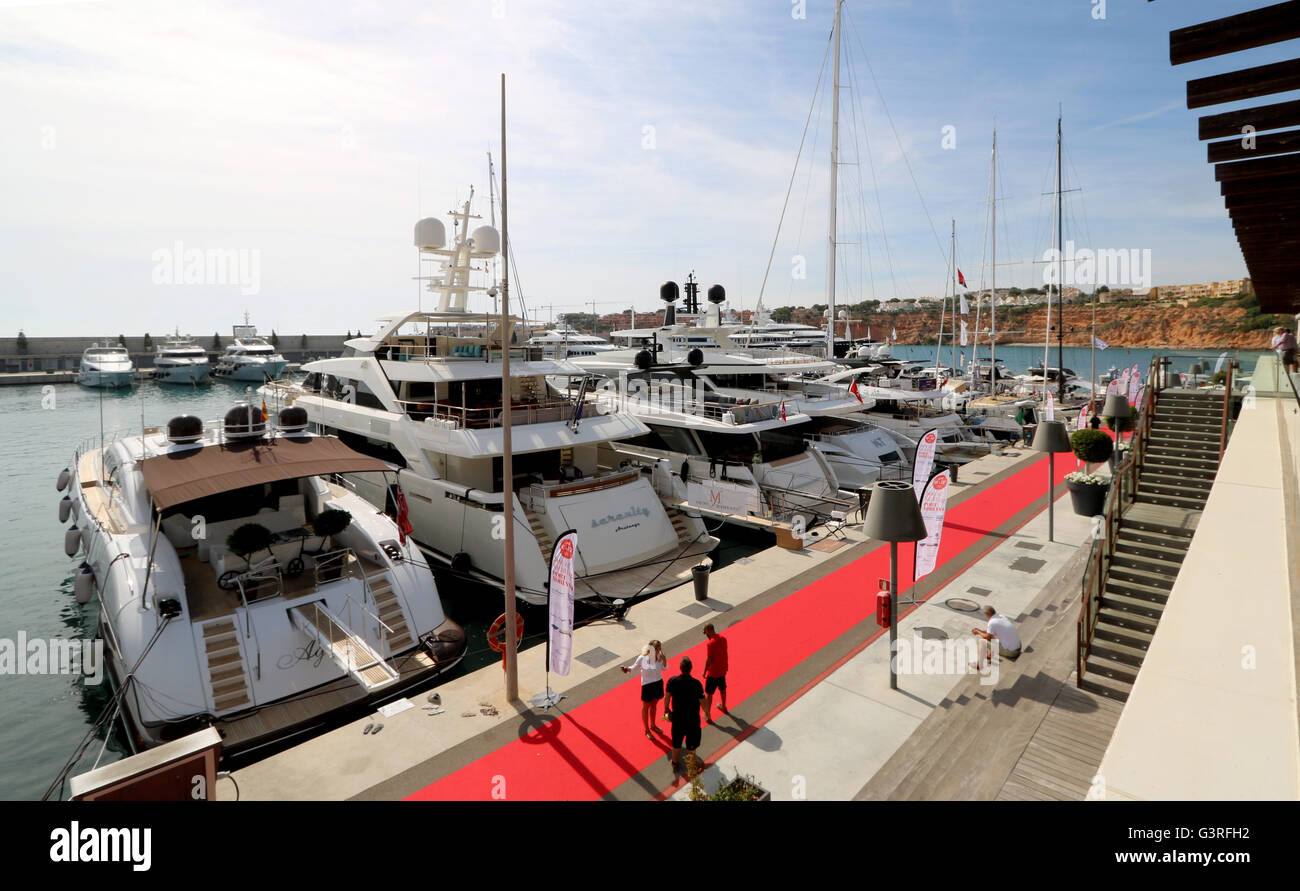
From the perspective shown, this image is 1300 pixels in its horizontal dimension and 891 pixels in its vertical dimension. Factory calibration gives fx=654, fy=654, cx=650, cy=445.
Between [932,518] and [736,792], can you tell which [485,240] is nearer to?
[932,518]

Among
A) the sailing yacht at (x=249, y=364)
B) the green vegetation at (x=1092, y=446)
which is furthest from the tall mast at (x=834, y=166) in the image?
the sailing yacht at (x=249, y=364)

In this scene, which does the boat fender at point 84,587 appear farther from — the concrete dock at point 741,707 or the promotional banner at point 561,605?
the promotional banner at point 561,605

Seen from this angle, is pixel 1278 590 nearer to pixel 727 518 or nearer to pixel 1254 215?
pixel 1254 215

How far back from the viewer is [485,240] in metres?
19.2

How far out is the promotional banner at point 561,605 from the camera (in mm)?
8578

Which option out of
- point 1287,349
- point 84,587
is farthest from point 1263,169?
point 84,587

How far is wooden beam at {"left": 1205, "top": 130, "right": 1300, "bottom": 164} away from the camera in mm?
3646

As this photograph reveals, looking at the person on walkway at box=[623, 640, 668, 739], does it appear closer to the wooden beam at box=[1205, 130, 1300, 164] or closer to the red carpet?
the red carpet

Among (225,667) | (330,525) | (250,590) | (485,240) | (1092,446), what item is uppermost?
(485,240)

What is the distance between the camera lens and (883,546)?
1466 centimetres

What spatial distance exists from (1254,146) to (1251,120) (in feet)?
0.71

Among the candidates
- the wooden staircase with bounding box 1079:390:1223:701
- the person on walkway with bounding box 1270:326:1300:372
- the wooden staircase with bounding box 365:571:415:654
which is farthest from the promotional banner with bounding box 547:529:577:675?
the person on walkway with bounding box 1270:326:1300:372

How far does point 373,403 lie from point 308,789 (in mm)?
12454
